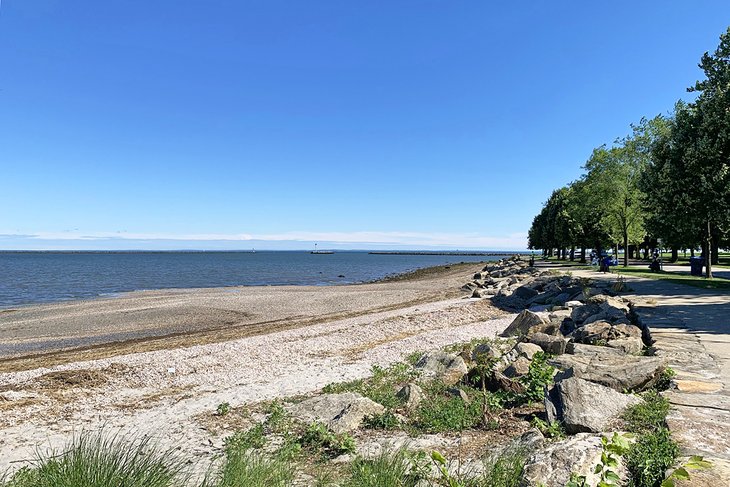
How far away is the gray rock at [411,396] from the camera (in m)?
8.27

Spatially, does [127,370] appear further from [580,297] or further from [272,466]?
[580,297]

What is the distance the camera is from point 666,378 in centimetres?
686

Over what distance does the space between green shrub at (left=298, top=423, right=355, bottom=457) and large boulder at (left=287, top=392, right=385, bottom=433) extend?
0.34 m

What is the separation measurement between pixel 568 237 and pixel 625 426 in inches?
2509

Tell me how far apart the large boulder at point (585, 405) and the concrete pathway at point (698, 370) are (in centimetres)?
64

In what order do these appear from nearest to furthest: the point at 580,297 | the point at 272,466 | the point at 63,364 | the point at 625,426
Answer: the point at 272,466
the point at 625,426
the point at 63,364
the point at 580,297

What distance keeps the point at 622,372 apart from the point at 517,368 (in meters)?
2.48

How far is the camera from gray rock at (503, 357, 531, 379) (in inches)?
363

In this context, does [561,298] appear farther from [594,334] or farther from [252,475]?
[252,475]

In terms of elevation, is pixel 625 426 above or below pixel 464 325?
above

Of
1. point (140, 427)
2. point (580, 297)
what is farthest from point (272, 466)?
point (580, 297)

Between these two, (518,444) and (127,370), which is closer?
(518,444)

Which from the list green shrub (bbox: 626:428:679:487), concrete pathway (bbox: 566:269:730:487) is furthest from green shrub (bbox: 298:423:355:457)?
concrete pathway (bbox: 566:269:730:487)

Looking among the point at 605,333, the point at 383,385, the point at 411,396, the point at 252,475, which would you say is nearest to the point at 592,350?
the point at 605,333
